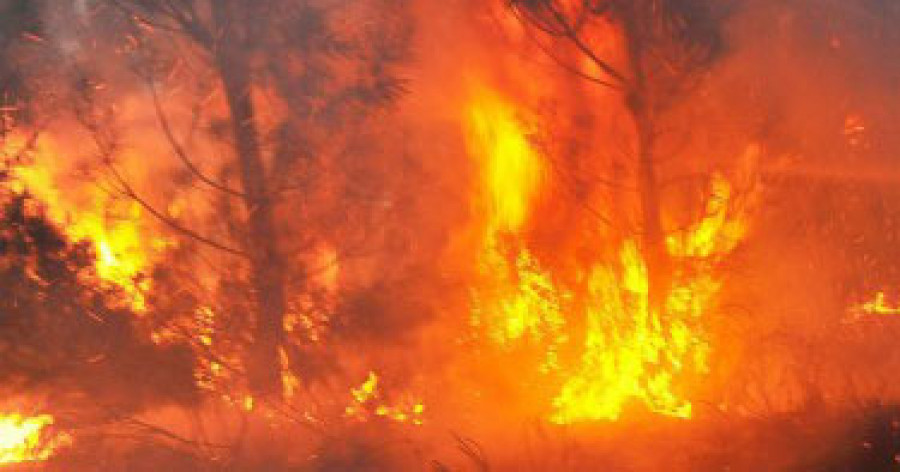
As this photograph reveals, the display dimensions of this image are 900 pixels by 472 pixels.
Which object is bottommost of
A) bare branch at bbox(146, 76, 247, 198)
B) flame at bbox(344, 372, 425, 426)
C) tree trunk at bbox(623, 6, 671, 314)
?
flame at bbox(344, 372, 425, 426)

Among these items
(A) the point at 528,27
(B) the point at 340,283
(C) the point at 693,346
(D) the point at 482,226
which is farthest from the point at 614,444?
(A) the point at 528,27

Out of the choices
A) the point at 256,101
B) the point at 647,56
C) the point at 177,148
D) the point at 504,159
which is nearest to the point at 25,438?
the point at 177,148

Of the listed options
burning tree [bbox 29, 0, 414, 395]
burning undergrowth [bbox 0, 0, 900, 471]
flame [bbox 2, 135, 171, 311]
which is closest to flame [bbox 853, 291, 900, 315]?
burning undergrowth [bbox 0, 0, 900, 471]

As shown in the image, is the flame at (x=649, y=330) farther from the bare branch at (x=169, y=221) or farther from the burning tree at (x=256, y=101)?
the bare branch at (x=169, y=221)

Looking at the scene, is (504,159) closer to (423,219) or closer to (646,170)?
(423,219)

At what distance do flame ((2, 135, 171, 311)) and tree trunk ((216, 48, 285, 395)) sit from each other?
3.26 ft

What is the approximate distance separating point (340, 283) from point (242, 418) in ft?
5.66

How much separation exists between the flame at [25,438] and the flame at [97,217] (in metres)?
1.56

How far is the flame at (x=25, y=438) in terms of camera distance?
27.1ft

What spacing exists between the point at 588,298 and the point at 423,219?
192 cm

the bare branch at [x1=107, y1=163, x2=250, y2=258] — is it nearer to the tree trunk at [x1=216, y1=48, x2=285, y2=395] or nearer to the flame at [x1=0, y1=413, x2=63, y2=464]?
the tree trunk at [x1=216, y1=48, x2=285, y2=395]

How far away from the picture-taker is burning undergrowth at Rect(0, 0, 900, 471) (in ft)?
25.0

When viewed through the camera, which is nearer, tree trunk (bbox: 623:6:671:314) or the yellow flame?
tree trunk (bbox: 623:6:671:314)

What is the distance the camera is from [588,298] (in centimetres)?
789
